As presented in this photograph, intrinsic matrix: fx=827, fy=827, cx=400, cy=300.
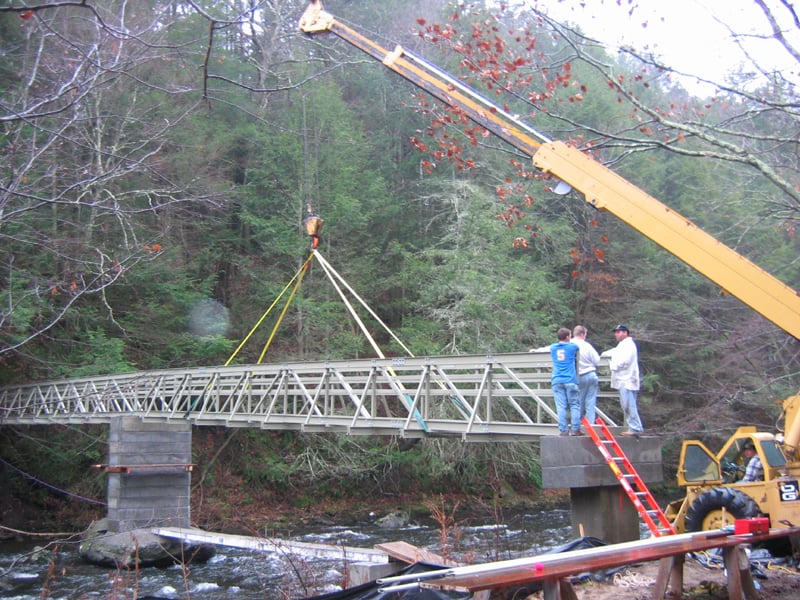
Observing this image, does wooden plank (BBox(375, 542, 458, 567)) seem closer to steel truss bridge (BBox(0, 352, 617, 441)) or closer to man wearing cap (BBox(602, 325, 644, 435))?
steel truss bridge (BBox(0, 352, 617, 441))

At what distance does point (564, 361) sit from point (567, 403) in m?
0.58

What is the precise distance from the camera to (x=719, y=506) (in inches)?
398

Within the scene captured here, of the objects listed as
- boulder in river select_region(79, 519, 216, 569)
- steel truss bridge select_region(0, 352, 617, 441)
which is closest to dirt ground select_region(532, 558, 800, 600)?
steel truss bridge select_region(0, 352, 617, 441)

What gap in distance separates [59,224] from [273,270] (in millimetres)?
10490

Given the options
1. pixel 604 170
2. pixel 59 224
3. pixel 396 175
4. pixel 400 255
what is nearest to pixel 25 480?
pixel 59 224

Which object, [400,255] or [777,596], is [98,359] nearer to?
[400,255]

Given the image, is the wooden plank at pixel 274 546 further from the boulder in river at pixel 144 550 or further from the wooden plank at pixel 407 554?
the wooden plank at pixel 407 554

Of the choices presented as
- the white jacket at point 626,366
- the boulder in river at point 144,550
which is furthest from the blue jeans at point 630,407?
the boulder in river at point 144,550

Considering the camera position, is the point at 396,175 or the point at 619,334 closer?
the point at 619,334

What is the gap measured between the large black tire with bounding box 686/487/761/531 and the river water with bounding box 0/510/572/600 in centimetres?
248

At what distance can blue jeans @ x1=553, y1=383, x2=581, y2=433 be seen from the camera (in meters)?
10.4

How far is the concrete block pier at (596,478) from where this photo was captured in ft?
34.0

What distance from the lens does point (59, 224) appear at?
21844mm

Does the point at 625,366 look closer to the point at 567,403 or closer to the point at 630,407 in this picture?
the point at 630,407
